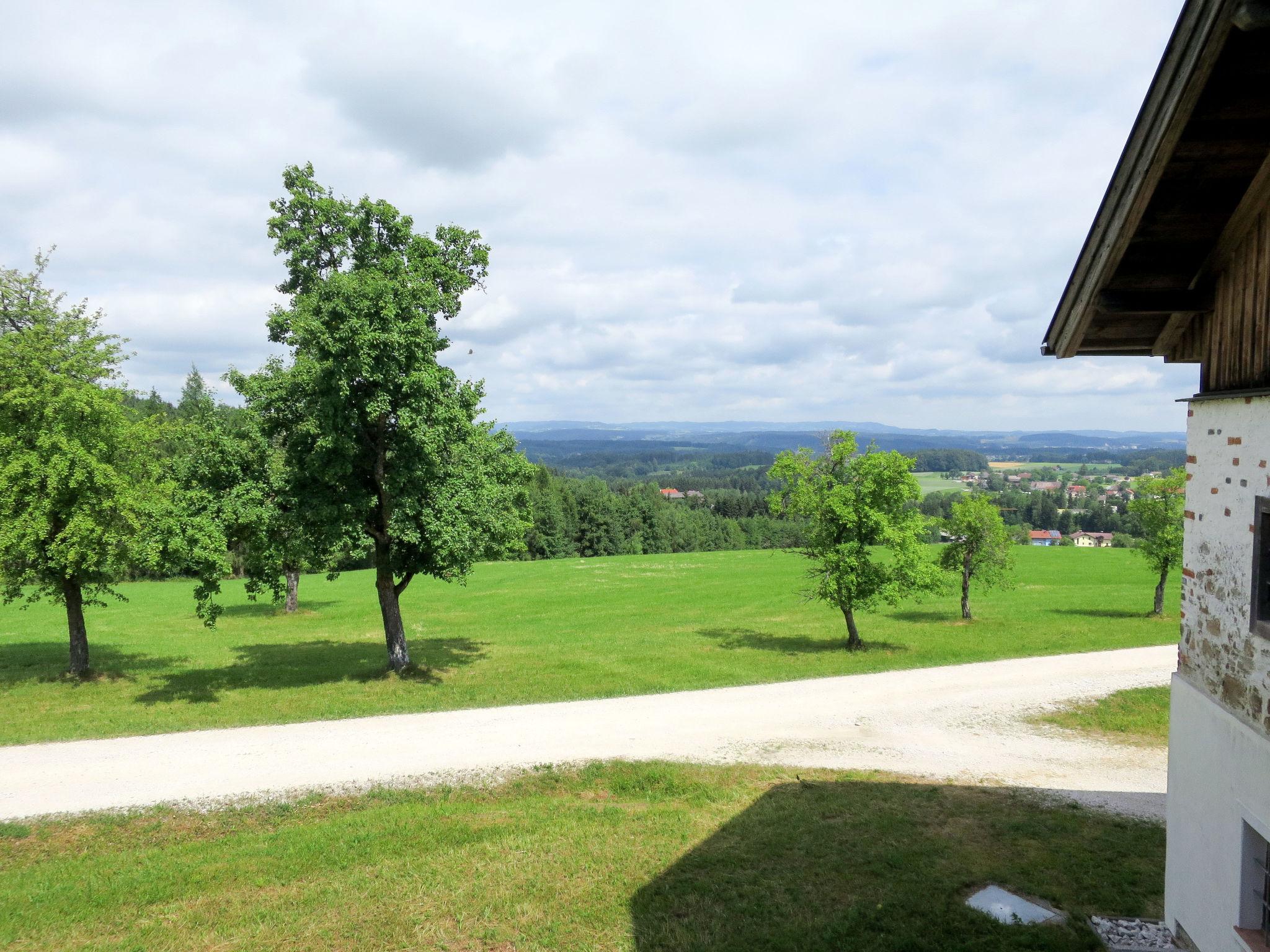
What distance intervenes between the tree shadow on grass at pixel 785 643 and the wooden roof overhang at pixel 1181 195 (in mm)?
19332

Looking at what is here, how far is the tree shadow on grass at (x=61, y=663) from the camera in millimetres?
22141

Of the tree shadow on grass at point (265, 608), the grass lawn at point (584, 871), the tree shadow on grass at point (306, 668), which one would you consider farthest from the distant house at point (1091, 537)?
the grass lawn at point (584, 871)

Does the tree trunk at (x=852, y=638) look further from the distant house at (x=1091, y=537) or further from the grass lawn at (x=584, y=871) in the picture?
the distant house at (x=1091, y=537)

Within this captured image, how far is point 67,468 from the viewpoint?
19906 mm

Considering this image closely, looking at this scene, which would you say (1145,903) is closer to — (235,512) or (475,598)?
(235,512)

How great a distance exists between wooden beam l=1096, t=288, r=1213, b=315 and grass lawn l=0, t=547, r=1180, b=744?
14.9 m

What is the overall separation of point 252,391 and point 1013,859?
19.2m

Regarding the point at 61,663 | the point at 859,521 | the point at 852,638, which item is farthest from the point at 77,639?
the point at 852,638

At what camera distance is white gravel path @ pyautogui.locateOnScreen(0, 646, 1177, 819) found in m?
13.0

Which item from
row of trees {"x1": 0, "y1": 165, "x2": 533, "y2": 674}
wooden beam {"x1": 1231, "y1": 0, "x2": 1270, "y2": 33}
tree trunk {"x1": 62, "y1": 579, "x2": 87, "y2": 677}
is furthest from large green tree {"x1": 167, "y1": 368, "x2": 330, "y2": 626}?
wooden beam {"x1": 1231, "y1": 0, "x2": 1270, "y2": 33}

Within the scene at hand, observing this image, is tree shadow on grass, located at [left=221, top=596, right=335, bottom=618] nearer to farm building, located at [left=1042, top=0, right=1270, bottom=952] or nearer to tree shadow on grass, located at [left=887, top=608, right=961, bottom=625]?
tree shadow on grass, located at [left=887, top=608, right=961, bottom=625]

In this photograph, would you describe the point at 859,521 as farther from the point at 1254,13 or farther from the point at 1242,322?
the point at 1254,13

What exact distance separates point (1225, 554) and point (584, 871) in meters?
7.65

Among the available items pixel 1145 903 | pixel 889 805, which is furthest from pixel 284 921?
pixel 1145 903
